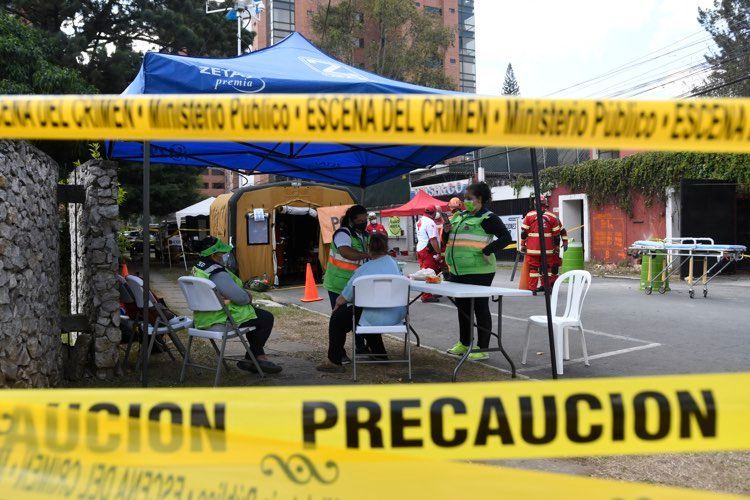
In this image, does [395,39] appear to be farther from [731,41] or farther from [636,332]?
[636,332]

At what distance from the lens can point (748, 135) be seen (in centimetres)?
161

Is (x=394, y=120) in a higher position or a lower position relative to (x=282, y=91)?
lower

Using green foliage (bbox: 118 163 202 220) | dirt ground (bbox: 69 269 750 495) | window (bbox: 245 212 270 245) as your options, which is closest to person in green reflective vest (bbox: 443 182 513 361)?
dirt ground (bbox: 69 269 750 495)

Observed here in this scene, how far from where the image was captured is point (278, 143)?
577cm

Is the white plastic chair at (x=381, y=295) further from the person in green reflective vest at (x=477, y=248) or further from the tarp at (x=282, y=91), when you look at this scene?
the tarp at (x=282, y=91)

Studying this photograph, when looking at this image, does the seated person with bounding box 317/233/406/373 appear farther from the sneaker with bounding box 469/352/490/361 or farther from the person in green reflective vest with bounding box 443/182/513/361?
the sneaker with bounding box 469/352/490/361

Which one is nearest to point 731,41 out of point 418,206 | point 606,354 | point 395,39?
point 395,39

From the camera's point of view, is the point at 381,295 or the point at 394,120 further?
the point at 381,295

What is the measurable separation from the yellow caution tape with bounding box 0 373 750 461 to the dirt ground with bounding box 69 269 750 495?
1595mm

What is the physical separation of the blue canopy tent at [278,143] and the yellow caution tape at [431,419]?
82 centimetres

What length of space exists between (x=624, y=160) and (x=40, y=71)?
628 inches

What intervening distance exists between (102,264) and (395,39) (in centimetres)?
3198

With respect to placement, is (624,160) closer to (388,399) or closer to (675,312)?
(675,312)

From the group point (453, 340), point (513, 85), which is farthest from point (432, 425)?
point (513, 85)
